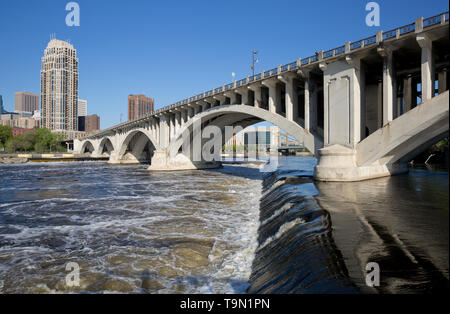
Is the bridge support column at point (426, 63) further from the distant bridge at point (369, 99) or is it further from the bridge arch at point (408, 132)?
the bridge arch at point (408, 132)

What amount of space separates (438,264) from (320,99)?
2600cm

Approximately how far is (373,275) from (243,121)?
3932 cm

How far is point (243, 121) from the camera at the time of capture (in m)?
43.7

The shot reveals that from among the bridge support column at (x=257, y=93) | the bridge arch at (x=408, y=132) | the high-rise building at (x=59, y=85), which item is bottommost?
the bridge arch at (x=408, y=132)

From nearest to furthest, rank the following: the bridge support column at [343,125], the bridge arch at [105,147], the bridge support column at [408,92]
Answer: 1. the bridge support column at [343,125]
2. the bridge support column at [408,92]
3. the bridge arch at [105,147]

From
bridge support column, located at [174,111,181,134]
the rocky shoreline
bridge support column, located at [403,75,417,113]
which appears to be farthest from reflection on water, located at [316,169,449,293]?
the rocky shoreline

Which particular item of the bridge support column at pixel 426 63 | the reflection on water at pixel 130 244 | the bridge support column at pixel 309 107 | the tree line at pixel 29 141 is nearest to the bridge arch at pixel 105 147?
the tree line at pixel 29 141

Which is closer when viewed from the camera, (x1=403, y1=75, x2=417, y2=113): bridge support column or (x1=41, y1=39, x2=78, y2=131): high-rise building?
(x1=403, y1=75, x2=417, y2=113): bridge support column

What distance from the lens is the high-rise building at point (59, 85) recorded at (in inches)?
6663

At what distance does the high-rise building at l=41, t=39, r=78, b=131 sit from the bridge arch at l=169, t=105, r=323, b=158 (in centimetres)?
15862

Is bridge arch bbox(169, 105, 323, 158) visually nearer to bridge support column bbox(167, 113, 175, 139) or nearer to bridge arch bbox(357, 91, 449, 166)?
bridge support column bbox(167, 113, 175, 139)

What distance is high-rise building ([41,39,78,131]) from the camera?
169 m

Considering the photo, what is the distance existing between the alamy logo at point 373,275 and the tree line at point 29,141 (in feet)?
425

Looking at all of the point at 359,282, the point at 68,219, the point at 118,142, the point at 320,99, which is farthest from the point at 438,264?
the point at 118,142
